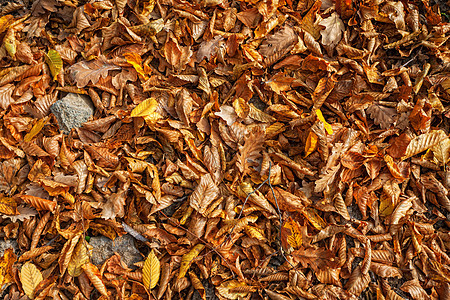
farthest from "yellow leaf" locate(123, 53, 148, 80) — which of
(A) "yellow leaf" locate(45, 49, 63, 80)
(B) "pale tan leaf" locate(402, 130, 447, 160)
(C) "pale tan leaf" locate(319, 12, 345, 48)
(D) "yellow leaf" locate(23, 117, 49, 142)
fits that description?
(B) "pale tan leaf" locate(402, 130, 447, 160)

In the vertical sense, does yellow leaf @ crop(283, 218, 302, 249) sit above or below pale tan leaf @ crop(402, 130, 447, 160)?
below

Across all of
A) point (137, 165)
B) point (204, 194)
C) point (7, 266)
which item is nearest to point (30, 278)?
point (7, 266)

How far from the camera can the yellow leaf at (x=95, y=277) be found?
6.61 feet

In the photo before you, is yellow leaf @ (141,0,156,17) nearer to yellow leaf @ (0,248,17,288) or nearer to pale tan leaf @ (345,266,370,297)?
yellow leaf @ (0,248,17,288)

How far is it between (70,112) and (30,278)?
111cm

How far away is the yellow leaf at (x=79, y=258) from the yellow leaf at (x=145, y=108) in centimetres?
92

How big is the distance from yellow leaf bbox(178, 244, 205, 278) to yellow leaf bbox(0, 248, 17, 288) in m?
1.10

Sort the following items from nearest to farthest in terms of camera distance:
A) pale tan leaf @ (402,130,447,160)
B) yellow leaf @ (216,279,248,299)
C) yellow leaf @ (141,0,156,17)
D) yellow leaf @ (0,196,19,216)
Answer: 1. yellow leaf @ (216,279,248,299)
2. yellow leaf @ (0,196,19,216)
3. pale tan leaf @ (402,130,447,160)
4. yellow leaf @ (141,0,156,17)

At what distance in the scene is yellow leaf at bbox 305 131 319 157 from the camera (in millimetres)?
2121

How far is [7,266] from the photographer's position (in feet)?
6.82

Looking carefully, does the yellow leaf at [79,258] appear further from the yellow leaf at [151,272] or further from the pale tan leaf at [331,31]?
the pale tan leaf at [331,31]

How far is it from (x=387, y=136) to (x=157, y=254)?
1.80 m

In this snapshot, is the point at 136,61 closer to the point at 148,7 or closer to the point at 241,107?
the point at 148,7

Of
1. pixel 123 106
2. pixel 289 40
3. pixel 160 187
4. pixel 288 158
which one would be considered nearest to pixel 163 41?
pixel 123 106
